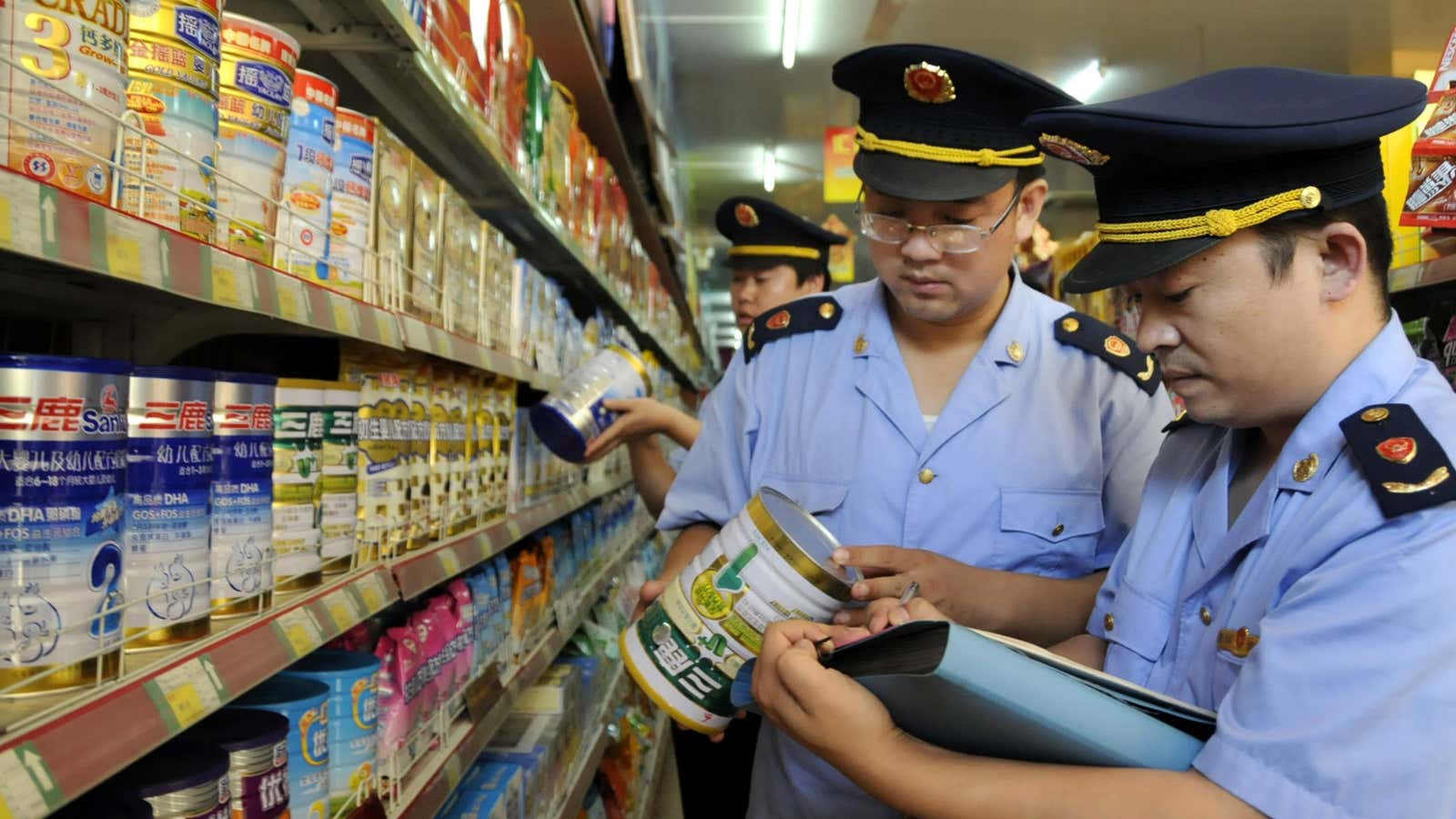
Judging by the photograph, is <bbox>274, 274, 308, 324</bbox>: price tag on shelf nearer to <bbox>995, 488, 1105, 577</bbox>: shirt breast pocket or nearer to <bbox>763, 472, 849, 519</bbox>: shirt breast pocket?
<bbox>763, 472, 849, 519</bbox>: shirt breast pocket

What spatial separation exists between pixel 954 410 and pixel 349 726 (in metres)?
1.04

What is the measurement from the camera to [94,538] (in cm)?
85

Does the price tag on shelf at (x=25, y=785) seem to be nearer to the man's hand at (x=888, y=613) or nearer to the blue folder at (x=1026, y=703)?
the blue folder at (x=1026, y=703)

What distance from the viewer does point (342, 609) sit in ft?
4.33

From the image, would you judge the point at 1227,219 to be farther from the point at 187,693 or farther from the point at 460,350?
the point at 460,350

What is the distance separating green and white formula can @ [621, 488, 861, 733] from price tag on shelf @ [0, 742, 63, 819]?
2.49 ft

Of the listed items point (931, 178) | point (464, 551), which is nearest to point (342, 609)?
point (464, 551)

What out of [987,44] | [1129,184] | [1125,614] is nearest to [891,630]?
[1125,614]

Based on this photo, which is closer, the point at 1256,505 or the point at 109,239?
the point at 109,239

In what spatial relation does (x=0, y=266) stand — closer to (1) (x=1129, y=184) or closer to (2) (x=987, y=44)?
(1) (x=1129, y=184)

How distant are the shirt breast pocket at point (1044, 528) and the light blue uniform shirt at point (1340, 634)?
0.55 meters

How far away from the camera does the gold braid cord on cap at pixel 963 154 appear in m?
1.71

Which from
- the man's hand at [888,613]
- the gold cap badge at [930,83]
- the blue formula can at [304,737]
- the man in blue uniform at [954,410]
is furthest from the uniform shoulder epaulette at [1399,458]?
the blue formula can at [304,737]

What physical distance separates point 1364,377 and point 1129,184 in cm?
31
